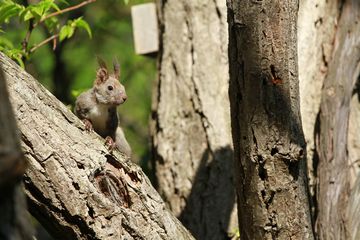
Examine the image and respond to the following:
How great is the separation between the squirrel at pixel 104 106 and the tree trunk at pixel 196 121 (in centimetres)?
53

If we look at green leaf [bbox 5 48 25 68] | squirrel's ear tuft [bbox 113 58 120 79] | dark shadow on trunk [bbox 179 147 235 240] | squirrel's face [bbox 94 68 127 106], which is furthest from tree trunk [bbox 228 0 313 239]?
squirrel's ear tuft [bbox 113 58 120 79]

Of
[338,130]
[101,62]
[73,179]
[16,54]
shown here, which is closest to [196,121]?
[101,62]

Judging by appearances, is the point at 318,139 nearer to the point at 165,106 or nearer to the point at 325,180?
the point at 325,180

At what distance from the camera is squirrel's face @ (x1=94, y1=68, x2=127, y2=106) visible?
17.9 ft

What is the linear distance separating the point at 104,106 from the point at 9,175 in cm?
357

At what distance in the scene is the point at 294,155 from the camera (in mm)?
3803

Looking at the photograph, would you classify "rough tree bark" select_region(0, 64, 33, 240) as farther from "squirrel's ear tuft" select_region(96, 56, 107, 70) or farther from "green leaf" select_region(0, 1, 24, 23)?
"squirrel's ear tuft" select_region(96, 56, 107, 70)

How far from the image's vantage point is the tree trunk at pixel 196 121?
5569 millimetres

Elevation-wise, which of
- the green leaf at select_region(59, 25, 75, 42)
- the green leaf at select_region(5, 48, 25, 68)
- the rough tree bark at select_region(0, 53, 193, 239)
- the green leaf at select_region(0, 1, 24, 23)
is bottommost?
the rough tree bark at select_region(0, 53, 193, 239)

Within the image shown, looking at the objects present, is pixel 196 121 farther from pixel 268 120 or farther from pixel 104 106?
pixel 268 120

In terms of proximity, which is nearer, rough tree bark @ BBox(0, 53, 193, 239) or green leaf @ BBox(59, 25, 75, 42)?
rough tree bark @ BBox(0, 53, 193, 239)

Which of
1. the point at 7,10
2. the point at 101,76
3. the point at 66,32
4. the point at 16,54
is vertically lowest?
the point at 101,76

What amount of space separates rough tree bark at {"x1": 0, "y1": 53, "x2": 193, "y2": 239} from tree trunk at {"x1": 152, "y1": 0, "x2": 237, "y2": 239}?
5.57 feet

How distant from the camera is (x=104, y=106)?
5508 mm
